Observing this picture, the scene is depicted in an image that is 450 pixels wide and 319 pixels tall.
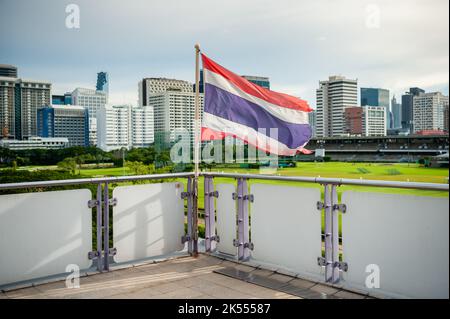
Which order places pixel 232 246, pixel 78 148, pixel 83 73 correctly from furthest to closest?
pixel 83 73
pixel 78 148
pixel 232 246

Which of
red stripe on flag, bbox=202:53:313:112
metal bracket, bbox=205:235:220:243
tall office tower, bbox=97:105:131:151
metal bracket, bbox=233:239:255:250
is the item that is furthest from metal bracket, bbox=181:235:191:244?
tall office tower, bbox=97:105:131:151

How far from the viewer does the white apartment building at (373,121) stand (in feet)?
584

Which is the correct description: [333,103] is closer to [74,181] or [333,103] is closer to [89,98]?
[89,98]

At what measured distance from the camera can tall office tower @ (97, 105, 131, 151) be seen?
294 feet

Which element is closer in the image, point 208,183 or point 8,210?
point 8,210

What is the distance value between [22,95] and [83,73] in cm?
4601

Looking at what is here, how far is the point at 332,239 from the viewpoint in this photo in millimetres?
4129

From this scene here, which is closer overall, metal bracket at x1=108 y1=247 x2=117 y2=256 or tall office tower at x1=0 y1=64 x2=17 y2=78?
metal bracket at x1=108 y1=247 x2=117 y2=256

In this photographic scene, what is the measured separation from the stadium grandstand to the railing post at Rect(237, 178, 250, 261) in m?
131

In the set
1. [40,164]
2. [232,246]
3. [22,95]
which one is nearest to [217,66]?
[232,246]

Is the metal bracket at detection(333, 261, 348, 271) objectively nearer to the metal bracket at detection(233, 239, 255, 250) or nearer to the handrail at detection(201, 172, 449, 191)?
the handrail at detection(201, 172, 449, 191)

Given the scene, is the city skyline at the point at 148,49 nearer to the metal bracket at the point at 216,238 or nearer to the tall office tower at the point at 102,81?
the tall office tower at the point at 102,81

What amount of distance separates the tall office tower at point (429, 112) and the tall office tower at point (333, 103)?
29.1 metres
